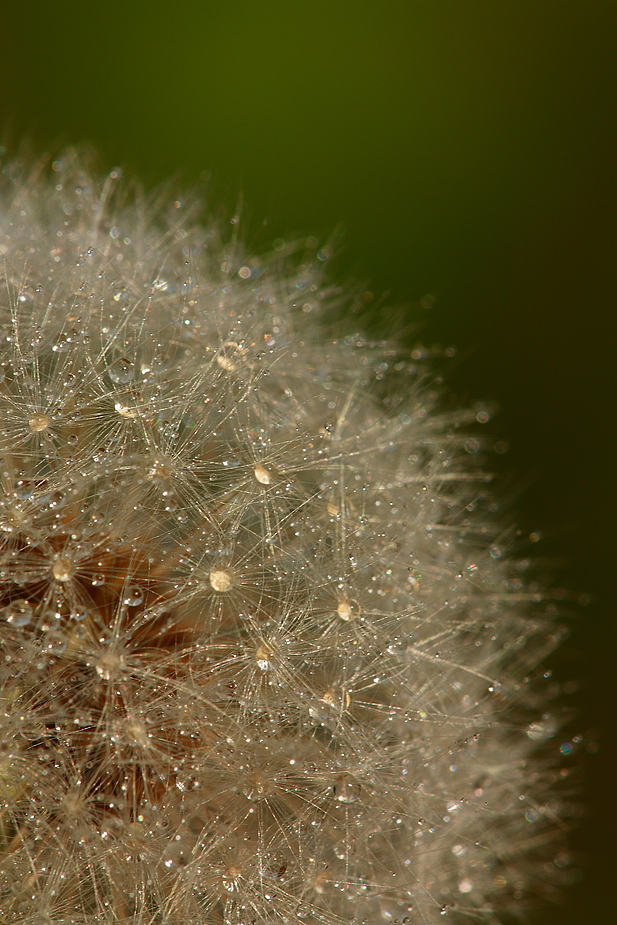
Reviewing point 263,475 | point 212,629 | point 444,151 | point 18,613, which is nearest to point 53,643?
point 18,613

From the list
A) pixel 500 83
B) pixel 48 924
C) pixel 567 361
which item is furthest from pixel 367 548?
pixel 500 83

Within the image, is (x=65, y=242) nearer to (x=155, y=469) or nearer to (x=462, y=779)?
(x=155, y=469)

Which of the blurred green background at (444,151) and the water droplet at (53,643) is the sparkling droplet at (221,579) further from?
the blurred green background at (444,151)

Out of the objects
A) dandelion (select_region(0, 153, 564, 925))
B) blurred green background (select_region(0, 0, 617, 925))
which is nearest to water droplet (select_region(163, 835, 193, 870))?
dandelion (select_region(0, 153, 564, 925))

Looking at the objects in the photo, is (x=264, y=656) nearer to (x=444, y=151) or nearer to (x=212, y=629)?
(x=212, y=629)

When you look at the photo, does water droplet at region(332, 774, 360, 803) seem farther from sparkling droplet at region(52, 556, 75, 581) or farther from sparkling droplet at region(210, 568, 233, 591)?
sparkling droplet at region(52, 556, 75, 581)

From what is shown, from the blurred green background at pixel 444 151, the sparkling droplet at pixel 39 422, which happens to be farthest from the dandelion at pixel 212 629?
the blurred green background at pixel 444 151

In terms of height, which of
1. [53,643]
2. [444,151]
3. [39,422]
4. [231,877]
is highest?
[444,151]
